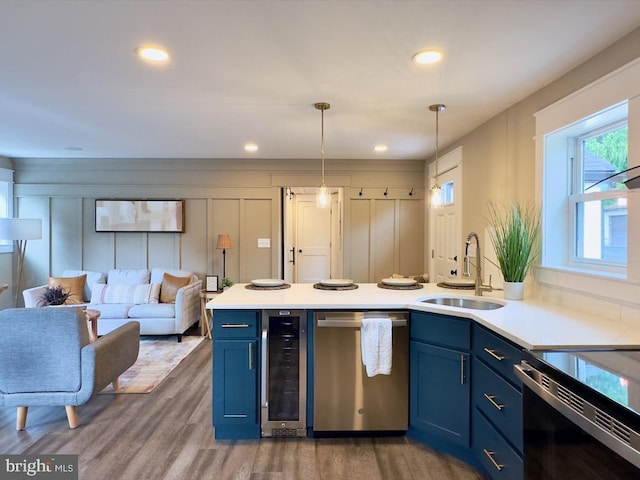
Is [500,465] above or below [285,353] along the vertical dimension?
below

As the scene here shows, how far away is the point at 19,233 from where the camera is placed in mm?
4590

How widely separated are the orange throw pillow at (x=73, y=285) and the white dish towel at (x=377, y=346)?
4094 mm

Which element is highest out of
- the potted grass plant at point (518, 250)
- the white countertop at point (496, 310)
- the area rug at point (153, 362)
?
the potted grass plant at point (518, 250)

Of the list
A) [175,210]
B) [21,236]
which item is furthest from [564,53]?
[21,236]

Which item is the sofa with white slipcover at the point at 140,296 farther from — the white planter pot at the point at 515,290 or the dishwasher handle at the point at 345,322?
the white planter pot at the point at 515,290

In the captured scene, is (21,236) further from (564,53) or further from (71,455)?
(564,53)

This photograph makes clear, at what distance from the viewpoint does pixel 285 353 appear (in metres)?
2.40

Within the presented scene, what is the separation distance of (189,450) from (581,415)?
211 cm

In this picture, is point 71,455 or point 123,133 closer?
point 71,455

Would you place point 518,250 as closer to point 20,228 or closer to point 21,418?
point 21,418

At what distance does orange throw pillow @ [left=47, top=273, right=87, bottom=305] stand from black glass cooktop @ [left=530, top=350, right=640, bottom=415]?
5.15m

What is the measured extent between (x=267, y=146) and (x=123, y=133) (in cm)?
151

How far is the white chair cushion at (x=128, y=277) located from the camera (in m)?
5.00

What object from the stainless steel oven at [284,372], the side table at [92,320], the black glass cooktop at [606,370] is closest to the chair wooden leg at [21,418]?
the side table at [92,320]
